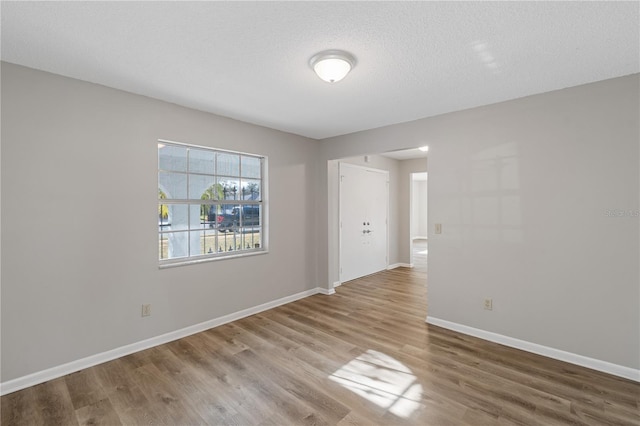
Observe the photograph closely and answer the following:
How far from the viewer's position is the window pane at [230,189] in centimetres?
375

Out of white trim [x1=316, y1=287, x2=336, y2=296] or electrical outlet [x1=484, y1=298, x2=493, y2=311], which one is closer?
electrical outlet [x1=484, y1=298, x2=493, y2=311]

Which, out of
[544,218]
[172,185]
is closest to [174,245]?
[172,185]

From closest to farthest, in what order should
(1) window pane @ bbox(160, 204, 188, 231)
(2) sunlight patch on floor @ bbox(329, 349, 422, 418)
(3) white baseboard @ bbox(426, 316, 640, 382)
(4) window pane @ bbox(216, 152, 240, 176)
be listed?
(2) sunlight patch on floor @ bbox(329, 349, 422, 418) < (3) white baseboard @ bbox(426, 316, 640, 382) < (1) window pane @ bbox(160, 204, 188, 231) < (4) window pane @ bbox(216, 152, 240, 176)

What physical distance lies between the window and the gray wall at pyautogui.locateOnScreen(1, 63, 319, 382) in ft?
0.61

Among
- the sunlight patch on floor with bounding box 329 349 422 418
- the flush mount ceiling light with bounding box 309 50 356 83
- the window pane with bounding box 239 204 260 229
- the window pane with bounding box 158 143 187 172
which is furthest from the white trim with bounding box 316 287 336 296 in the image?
the flush mount ceiling light with bounding box 309 50 356 83

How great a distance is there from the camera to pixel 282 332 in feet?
10.8

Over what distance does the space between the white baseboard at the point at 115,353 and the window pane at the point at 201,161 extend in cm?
179

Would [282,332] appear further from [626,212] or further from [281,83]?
[626,212]

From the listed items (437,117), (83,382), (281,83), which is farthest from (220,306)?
(437,117)

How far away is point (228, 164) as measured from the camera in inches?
149

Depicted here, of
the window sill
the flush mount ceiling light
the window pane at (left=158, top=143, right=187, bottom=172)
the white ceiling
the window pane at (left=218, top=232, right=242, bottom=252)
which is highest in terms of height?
the white ceiling

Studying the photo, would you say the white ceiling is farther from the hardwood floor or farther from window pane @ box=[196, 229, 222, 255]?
the hardwood floor

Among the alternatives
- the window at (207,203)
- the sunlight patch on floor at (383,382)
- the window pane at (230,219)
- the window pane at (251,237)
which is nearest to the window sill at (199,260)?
the window at (207,203)

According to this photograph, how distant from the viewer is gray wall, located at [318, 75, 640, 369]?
2.46m
